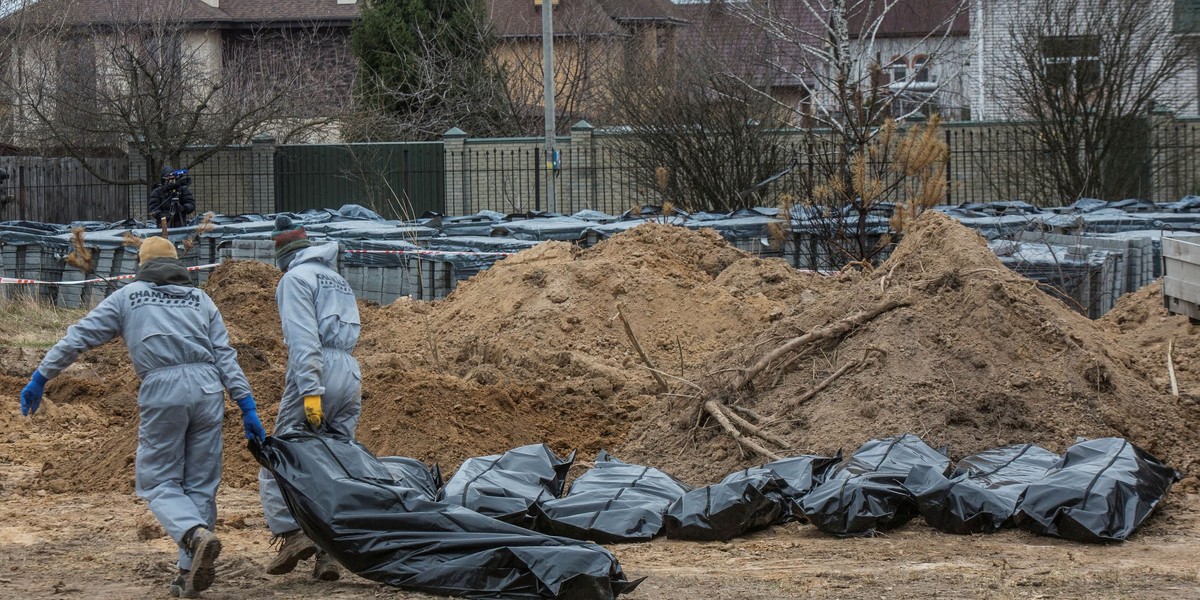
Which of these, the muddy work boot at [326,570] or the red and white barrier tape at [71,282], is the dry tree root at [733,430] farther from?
the red and white barrier tape at [71,282]

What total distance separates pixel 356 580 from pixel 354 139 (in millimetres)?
24949

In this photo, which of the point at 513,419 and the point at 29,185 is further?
A: the point at 29,185

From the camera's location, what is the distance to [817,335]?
8320 millimetres

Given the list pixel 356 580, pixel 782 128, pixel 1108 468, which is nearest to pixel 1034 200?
pixel 782 128

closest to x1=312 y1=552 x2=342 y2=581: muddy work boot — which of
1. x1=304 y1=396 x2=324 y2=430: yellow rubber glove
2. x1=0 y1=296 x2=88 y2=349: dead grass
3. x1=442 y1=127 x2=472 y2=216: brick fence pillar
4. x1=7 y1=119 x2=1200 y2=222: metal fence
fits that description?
x1=304 y1=396 x2=324 y2=430: yellow rubber glove

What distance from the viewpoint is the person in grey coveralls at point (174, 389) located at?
216 inches

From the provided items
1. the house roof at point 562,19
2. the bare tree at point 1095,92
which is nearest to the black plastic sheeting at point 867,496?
the bare tree at point 1095,92

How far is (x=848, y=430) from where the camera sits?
7492 mm

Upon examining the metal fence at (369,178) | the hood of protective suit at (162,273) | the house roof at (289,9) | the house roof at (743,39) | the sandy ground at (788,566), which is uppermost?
the house roof at (289,9)

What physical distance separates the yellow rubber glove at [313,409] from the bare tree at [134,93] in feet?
64.6

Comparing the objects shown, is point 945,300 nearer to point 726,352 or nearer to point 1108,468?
point 726,352

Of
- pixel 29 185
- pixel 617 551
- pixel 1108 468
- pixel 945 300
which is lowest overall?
pixel 617 551

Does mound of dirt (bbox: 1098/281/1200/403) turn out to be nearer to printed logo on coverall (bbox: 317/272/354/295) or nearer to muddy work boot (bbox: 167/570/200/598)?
printed logo on coverall (bbox: 317/272/354/295)

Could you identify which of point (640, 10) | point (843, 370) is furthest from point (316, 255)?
point (640, 10)
